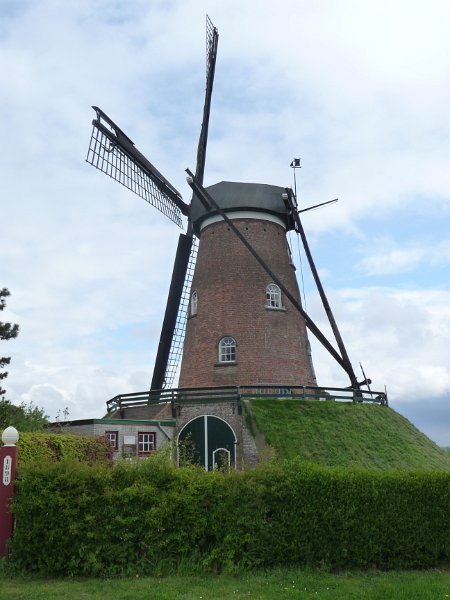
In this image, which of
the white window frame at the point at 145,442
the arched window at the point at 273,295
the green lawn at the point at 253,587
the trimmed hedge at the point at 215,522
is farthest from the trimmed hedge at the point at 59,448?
the arched window at the point at 273,295

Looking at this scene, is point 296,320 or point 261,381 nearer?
point 261,381

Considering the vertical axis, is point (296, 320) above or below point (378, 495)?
above

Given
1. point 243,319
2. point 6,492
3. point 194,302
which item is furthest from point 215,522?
point 194,302

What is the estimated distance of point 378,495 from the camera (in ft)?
30.8

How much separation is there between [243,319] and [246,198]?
481 centimetres

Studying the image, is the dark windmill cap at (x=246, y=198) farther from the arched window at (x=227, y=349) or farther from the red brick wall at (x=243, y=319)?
the arched window at (x=227, y=349)

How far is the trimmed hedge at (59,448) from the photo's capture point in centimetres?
1141

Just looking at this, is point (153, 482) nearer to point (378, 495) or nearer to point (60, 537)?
point (60, 537)

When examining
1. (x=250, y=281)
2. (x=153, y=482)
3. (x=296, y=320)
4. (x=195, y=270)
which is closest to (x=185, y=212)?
(x=195, y=270)

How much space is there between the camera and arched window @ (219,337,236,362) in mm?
21828

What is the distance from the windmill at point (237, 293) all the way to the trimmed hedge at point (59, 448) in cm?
697

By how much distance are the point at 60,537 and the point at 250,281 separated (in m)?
14.7

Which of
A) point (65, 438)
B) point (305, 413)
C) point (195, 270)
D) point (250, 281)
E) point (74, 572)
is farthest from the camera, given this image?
point (195, 270)

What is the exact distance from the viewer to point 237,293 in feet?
73.5
